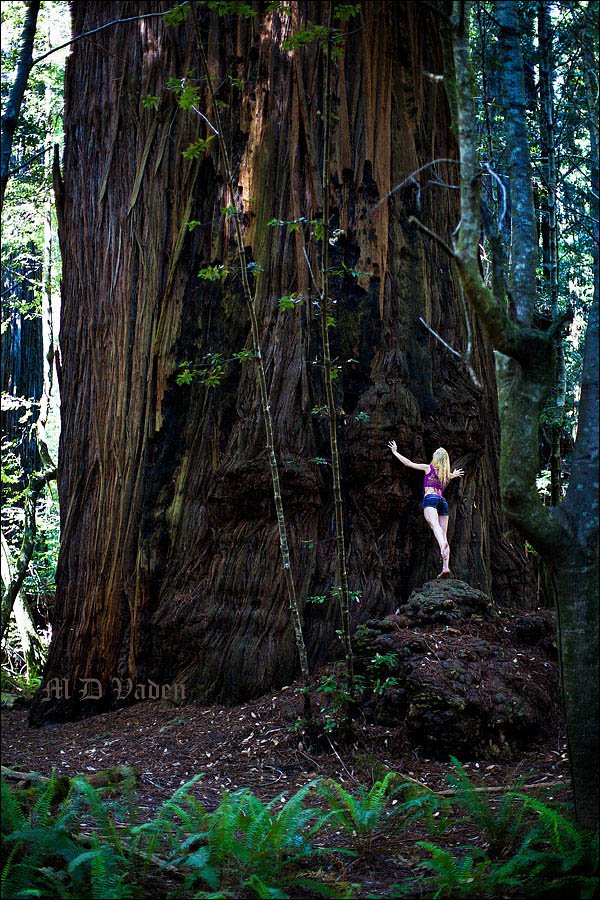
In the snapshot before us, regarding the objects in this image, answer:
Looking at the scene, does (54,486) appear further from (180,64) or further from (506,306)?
(506,306)

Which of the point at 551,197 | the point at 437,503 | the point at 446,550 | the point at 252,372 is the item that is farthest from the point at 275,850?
the point at 551,197

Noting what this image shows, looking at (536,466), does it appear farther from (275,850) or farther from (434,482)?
(434,482)

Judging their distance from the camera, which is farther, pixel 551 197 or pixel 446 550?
pixel 551 197

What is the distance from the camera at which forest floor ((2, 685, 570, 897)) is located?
5.41 meters

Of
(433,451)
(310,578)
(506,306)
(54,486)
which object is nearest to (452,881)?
(506,306)

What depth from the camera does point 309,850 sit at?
4.09 metres

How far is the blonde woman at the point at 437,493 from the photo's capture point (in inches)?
283

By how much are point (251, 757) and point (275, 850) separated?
2.31 metres

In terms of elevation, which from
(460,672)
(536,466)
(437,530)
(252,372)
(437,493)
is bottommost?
(460,672)

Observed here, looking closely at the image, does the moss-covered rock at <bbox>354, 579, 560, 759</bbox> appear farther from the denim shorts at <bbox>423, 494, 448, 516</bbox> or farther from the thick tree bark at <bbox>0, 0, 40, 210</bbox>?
the thick tree bark at <bbox>0, 0, 40, 210</bbox>

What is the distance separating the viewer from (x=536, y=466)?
400 cm

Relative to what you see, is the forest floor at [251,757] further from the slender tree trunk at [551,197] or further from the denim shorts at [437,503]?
the slender tree trunk at [551,197]

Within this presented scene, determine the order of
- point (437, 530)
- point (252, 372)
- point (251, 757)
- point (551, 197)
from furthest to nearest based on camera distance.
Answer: point (551, 197) → point (252, 372) → point (437, 530) → point (251, 757)

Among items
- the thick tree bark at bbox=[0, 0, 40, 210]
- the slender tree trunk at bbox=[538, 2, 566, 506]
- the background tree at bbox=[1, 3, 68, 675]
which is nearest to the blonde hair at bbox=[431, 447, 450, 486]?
the slender tree trunk at bbox=[538, 2, 566, 506]
